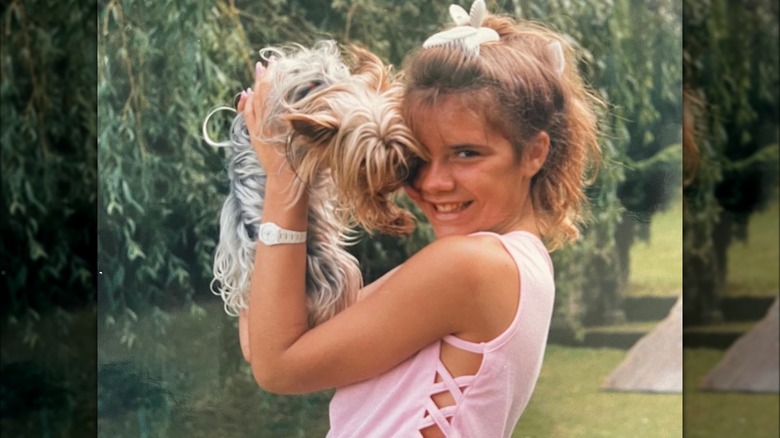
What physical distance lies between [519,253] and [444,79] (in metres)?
0.47

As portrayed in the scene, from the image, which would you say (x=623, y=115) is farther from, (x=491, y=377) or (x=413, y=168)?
(x=491, y=377)

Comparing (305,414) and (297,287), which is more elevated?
(297,287)

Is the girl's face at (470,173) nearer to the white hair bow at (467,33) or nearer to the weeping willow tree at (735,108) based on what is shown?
the white hair bow at (467,33)

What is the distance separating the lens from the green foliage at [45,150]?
4289 millimetres

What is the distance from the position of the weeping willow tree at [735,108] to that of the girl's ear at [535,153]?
1.43 metres

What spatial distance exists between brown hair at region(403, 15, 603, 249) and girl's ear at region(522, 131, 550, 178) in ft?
0.04

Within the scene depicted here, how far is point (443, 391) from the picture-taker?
256cm

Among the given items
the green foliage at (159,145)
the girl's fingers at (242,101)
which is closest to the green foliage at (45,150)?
the green foliage at (159,145)

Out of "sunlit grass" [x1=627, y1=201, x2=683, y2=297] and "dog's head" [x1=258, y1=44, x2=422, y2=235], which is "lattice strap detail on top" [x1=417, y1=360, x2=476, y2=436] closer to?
"dog's head" [x1=258, y1=44, x2=422, y2=235]

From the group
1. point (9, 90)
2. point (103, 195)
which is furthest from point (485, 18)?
point (9, 90)

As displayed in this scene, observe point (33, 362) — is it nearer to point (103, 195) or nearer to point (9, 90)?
point (9, 90)

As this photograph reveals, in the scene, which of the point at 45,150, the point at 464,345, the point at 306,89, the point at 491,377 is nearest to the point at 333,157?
the point at 306,89

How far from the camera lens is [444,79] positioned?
256 cm

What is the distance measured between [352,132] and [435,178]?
0.24m
